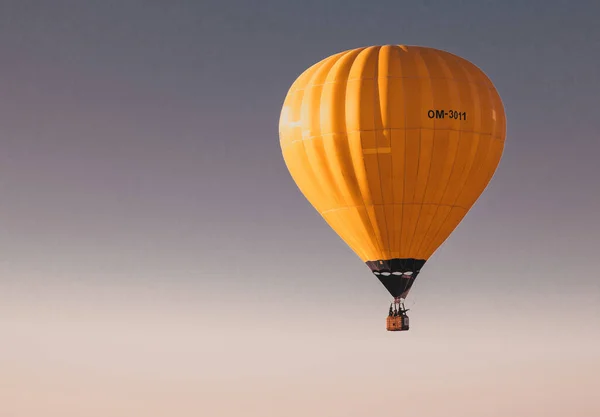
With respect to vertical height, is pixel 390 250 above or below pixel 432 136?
below

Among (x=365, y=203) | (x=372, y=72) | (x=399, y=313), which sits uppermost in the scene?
(x=372, y=72)

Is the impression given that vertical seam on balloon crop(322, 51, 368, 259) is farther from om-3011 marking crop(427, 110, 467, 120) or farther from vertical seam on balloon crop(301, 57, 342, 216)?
om-3011 marking crop(427, 110, 467, 120)

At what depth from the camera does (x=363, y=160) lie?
2169 inches

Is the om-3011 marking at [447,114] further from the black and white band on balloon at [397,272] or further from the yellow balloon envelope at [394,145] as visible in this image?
the black and white band on balloon at [397,272]

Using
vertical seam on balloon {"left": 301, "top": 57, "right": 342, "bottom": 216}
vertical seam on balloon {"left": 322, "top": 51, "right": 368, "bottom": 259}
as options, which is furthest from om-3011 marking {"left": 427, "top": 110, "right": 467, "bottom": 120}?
vertical seam on balloon {"left": 301, "top": 57, "right": 342, "bottom": 216}

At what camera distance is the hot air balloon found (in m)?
54.8

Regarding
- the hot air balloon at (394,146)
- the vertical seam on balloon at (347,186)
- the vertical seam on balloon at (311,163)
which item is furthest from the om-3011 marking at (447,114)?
the vertical seam on balloon at (311,163)

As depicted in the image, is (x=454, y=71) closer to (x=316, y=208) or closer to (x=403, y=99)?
(x=403, y=99)

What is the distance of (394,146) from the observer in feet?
180

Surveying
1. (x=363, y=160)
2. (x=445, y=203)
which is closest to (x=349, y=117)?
(x=363, y=160)

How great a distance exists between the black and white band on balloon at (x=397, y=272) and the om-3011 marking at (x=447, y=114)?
5989 millimetres

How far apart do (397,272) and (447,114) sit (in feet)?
22.1

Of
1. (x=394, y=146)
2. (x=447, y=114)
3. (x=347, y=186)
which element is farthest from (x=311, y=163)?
(x=447, y=114)

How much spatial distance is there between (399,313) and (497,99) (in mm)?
9654
